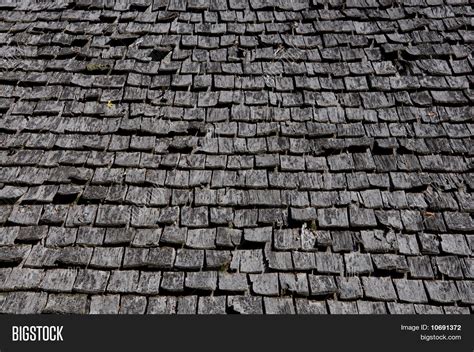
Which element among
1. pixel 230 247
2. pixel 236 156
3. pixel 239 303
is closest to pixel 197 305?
pixel 239 303

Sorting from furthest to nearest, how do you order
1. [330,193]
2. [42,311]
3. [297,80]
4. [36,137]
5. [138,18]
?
[138,18], [297,80], [36,137], [330,193], [42,311]

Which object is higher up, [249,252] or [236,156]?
[236,156]

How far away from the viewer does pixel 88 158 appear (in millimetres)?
4008

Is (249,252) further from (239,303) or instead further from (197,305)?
(197,305)

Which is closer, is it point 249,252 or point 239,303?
point 239,303

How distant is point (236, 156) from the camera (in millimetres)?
4000

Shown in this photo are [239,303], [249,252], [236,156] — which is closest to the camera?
[239,303]

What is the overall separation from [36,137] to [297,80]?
2365 millimetres

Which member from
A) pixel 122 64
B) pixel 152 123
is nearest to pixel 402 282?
pixel 152 123

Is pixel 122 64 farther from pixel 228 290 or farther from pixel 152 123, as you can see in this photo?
pixel 228 290

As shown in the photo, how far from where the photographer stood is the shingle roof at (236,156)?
344 centimetres

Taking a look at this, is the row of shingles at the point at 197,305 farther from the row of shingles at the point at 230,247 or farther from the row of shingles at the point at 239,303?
the row of shingles at the point at 230,247

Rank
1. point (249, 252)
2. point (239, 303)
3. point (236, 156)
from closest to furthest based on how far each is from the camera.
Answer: point (239, 303) → point (249, 252) → point (236, 156)

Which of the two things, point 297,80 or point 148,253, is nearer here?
point 148,253
